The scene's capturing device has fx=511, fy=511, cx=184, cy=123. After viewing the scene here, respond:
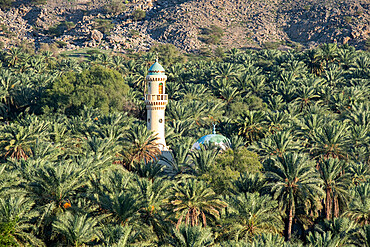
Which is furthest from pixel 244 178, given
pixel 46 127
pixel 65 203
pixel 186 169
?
pixel 46 127

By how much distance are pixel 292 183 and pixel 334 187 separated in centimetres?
452

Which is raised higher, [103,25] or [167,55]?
[103,25]

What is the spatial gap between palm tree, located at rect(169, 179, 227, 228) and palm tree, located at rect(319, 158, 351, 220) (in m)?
10.4

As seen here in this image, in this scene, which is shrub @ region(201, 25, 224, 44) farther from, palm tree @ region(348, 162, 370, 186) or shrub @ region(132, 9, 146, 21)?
palm tree @ region(348, 162, 370, 186)

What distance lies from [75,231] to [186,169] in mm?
16006

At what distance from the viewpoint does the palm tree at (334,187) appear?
142ft

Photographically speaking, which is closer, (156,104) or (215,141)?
(215,141)

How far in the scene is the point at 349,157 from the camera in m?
51.9

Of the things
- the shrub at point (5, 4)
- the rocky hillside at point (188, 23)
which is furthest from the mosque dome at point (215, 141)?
the shrub at point (5, 4)

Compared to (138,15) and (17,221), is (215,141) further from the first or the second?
(138,15)

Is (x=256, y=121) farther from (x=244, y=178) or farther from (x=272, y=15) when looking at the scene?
(x=272, y=15)

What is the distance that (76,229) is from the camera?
108 feet

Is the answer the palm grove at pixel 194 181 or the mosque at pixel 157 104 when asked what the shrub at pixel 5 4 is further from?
the mosque at pixel 157 104

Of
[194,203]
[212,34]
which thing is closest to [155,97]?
[194,203]
